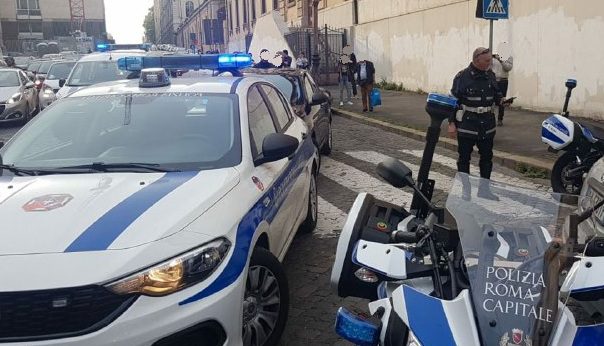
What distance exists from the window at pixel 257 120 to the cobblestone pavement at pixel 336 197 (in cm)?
115

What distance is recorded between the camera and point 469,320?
76.9 inches

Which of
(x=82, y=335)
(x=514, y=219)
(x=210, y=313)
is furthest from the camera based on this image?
(x=210, y=313)

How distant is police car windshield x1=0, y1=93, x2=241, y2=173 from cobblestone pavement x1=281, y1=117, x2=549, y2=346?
1202 millimetres

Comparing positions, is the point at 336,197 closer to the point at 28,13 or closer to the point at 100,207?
the point at 100,207

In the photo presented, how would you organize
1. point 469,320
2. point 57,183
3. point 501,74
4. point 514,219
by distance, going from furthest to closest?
point 501,74 < point 57,183 < point 514,219 < point 469,320

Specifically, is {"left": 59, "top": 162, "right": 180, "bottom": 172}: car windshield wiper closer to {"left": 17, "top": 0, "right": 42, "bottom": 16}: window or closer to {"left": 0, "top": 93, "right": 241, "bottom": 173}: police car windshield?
{"left": 0, "top": 93, "right": 241, "bottom": 173}: police car windshield

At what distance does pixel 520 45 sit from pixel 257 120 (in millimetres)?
11852

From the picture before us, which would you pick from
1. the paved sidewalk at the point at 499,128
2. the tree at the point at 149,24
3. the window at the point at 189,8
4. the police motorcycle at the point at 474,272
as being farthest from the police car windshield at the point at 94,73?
the tree at the point at 149,24

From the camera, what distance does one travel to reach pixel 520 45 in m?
14.6

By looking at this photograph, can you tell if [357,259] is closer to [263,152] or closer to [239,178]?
[239,178]

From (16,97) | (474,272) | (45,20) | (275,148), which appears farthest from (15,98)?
(45,20)

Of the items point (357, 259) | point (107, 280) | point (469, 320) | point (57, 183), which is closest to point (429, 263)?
point (357, 259)

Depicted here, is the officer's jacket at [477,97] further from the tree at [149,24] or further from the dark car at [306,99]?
the tree at [149,24]

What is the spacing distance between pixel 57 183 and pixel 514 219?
2515 mm
